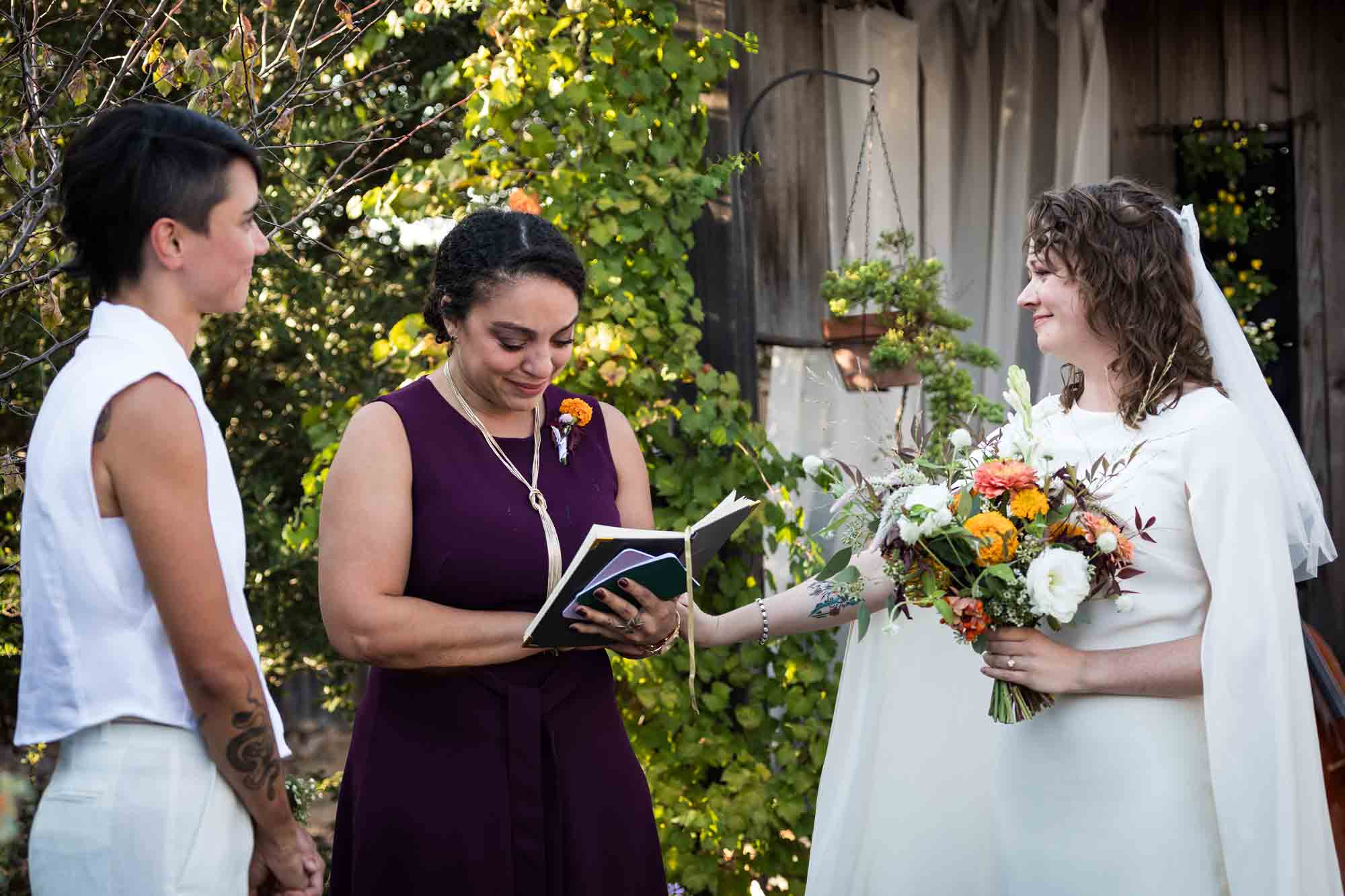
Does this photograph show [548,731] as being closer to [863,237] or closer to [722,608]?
[722,608]

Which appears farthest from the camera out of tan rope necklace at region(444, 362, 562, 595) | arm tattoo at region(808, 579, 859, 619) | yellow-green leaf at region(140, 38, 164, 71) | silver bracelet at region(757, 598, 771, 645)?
silver bracelet at region(757, 598, 771, 645)

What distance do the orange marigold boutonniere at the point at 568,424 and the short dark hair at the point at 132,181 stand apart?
940mm

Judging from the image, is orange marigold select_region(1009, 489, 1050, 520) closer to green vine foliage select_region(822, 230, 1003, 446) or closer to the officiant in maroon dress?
the officiant in maroon dress

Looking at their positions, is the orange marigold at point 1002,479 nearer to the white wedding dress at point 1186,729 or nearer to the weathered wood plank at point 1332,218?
the white wedding dress at point 1186,729

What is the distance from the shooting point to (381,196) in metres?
3.82

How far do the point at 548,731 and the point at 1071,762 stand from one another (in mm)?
976

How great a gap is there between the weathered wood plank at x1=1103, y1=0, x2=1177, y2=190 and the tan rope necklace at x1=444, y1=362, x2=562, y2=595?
3877 mm

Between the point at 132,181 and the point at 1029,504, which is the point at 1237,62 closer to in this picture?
the point at 1029,504

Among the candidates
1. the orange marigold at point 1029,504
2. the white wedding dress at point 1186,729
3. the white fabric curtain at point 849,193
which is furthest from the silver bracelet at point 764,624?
the white fabric curtain at point 849,193

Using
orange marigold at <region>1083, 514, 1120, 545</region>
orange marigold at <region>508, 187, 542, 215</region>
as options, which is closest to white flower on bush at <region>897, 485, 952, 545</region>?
orange marigold at <region>1083, 514, 1120, 545</region>

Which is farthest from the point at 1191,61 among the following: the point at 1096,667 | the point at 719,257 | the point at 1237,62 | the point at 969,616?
the point at 969,616

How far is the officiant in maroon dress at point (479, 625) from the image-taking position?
85.5 inches

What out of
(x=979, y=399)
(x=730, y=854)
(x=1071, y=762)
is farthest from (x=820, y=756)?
(x=1071, y=762)

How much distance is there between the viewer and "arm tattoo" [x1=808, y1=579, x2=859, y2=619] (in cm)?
242
